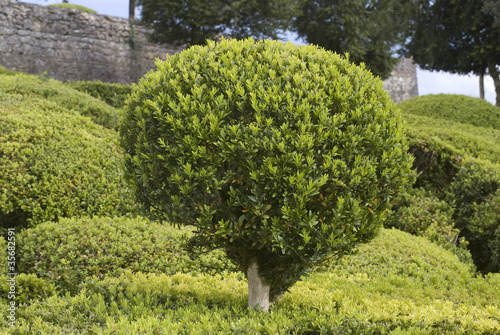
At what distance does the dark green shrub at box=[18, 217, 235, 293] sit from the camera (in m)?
6.34

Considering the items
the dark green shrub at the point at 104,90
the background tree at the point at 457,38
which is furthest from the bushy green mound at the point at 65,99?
the background tree at the point at 457,38

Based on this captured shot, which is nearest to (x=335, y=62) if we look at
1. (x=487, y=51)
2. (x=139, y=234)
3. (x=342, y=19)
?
(x=139, y=234)

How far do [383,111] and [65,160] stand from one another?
5.78m

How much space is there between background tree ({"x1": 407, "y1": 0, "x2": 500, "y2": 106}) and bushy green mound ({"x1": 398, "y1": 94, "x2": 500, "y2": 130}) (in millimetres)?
5126

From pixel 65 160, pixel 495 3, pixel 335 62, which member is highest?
pixel 495 3

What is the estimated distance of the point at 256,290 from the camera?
5.14 meters

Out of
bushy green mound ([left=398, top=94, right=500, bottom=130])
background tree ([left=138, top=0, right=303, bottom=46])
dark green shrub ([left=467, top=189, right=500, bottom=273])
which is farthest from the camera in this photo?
background tree ([left=138, top=0, right=303, bottom=46])

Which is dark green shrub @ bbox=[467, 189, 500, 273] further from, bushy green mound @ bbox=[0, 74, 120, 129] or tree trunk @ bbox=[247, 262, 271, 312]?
bushy green mound @ bbox=[0, 74, 120, 129]

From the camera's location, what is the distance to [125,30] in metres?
22.2

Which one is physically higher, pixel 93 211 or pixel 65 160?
pixel 65 160

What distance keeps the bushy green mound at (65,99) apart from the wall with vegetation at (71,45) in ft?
30.0

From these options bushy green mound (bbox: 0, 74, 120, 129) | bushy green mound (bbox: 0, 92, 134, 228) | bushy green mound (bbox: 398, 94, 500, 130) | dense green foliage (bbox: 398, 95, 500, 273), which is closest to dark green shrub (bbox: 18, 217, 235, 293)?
bushy green mound (bbox: 0, 92, 134, 228)

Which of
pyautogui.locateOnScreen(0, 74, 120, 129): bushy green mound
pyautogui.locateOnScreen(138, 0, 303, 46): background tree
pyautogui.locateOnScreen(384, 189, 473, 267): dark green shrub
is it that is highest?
pyautogui.locateOnScreen(138, 0, 303, 46): background tree

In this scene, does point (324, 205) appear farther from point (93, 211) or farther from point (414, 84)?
point (414, 84)
